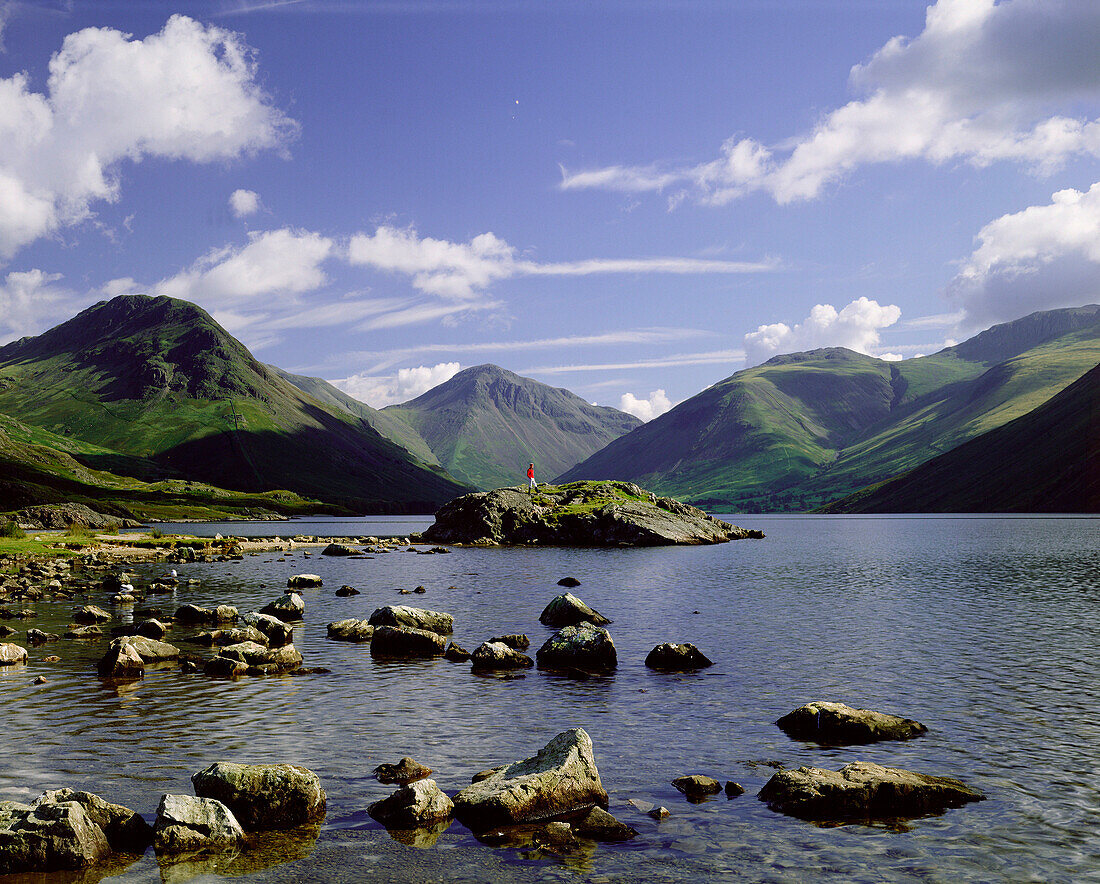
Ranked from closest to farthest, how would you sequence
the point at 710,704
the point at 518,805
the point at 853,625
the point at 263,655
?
the point at 518,805 < the point at 710,704 < the point at 263,655 < the point at 853,625

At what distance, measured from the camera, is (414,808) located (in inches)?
674

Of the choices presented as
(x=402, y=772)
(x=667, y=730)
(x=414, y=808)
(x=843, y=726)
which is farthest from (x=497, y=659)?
(x=414, y=808)

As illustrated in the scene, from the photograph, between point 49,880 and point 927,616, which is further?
point 927,616

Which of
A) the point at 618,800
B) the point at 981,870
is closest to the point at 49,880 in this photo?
the point at 618,800

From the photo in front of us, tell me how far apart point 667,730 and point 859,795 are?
781cm

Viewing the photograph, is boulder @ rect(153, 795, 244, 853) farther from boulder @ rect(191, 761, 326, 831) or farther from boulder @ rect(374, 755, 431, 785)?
boulder @ rect(374, 755, 431, 785)

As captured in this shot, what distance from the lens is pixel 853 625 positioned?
4841 cm

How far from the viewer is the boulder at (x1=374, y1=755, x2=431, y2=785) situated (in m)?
20.2

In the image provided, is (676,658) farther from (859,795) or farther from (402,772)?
(402,772)

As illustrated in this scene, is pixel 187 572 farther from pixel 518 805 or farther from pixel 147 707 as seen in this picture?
pixel 518 805

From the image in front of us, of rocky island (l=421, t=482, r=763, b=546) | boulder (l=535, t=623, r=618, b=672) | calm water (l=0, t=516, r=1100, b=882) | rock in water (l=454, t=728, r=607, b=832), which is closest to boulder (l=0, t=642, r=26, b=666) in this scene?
calm water (l=0, t=516, r=1100, b=882)

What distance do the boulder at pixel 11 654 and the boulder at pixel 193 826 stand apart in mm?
24446

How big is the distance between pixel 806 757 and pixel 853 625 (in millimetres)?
29201

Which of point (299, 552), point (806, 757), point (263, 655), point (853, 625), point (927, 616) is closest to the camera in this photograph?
point (806, 757)
